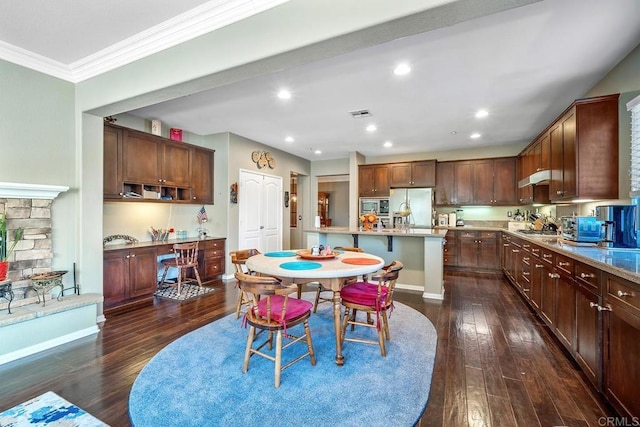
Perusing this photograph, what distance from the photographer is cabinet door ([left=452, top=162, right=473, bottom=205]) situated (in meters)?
6.47

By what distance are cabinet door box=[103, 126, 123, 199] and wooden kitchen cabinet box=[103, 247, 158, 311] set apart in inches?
32.4

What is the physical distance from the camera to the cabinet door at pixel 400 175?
678 cm

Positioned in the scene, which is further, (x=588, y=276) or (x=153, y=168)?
(x=153, y=168)

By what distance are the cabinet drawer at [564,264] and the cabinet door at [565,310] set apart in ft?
0.21

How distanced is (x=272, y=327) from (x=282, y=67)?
193 cm

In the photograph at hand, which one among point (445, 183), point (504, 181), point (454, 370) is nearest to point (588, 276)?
point (454, 370)

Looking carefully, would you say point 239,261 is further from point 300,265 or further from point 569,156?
point 569,156

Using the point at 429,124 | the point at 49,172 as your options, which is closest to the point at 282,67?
the point at 49,172

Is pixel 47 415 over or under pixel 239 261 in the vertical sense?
under

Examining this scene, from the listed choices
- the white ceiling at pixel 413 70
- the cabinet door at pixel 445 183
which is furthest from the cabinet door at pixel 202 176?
the cabinet door at pixel 445 183

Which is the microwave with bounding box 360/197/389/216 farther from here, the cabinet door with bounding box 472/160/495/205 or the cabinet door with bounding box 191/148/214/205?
the cabinet door with bounding box 191/148/214/205

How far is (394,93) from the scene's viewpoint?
3518mm

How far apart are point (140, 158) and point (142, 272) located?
1650mm

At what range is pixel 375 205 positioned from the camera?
7.02 metres
